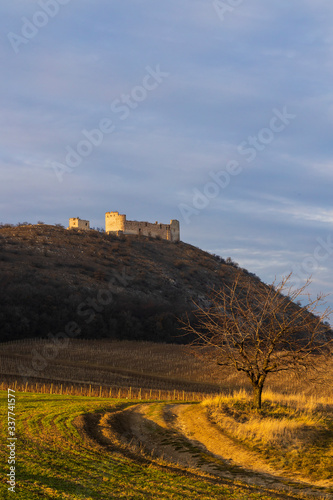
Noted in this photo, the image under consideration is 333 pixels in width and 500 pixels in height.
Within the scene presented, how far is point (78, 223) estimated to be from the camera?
116312 mm

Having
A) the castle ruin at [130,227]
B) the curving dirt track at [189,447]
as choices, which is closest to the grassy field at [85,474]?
the curving dirt track at [189,447]

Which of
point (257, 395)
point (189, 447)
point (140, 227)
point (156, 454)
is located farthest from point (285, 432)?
point (140, 227)

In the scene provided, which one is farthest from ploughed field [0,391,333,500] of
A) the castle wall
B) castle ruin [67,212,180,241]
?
the castle wall

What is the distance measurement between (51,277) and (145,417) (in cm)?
5724

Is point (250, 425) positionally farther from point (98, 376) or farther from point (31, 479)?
point (98, 376)

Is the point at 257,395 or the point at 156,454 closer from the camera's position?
the point at 156,454

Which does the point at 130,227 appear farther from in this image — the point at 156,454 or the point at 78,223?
the point at 156,454

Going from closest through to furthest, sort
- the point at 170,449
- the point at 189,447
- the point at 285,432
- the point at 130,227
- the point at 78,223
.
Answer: the point at 170,449, the point at 189,447, the point at 285,432, the point at 78,223, the point at 130,227

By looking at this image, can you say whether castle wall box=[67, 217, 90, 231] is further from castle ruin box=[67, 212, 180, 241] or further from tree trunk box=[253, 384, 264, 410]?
tree trunk box=[253, 384, 264, 410]

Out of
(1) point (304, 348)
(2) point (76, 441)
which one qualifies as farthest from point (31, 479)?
(1) point (304, 348)

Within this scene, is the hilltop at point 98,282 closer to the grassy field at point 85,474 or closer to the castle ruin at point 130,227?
the castle ruin at point 130,227

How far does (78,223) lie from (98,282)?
3933cm

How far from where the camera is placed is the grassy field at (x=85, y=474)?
32.5ft

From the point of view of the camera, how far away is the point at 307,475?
40.9ft
